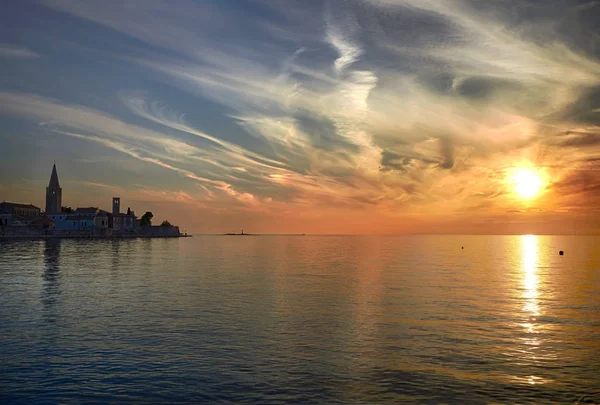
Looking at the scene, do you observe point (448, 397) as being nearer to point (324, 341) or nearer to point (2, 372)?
point (324, 341)

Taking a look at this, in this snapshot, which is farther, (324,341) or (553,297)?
(553,297)

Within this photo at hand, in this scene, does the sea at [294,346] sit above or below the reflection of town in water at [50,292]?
above

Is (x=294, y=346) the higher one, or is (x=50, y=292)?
(x=294, y=346)

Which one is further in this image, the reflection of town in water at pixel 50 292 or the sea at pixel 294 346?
the reflection of town in water at pixel 50 292

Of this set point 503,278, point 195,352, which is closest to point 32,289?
point 195,352

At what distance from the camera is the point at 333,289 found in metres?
55.0

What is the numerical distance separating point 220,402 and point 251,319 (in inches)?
669

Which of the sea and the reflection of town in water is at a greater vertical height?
the sea

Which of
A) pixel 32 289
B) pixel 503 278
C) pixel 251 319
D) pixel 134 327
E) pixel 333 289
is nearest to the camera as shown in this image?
pixel 134 327

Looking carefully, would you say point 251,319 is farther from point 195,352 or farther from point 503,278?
point 503,278

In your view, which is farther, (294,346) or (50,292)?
(50,292)

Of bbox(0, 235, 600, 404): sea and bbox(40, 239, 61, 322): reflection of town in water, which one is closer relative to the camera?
bbox(0, 235, 600, 404): sea

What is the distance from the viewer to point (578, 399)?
19.8 m

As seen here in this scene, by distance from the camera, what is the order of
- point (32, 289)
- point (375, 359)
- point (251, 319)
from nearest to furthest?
point (375, 359)
point (251, 319)
point (32, 289)
